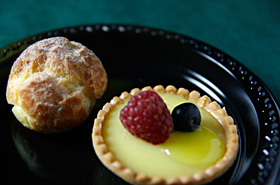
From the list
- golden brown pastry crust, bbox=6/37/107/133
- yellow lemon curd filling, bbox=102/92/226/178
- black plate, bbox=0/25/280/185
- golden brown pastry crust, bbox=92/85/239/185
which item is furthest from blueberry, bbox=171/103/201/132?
golden brown pastry crust, bbox=6/37/107/133

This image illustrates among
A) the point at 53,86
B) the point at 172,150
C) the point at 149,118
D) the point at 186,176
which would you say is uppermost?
the point at 53,86

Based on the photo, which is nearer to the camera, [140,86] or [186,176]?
[186,176]

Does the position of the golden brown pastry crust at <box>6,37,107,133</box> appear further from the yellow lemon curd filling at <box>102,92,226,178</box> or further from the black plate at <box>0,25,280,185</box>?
the yellow lemon curd filling at <box>102,92,226,178</box>

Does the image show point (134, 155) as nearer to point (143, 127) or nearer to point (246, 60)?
point (143, 127)

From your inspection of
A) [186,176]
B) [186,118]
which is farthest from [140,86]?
[186,176]

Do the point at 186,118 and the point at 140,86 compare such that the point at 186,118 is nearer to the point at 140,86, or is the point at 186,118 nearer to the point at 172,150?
the point at 172,150

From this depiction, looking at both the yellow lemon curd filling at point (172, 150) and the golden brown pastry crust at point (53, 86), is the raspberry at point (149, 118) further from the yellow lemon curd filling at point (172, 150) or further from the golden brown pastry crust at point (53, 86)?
the golden brown pastry crust at point (53, 86)

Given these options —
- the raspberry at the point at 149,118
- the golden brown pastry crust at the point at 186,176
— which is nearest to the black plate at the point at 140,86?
the golden brown pastry crust at the point at 186,176
